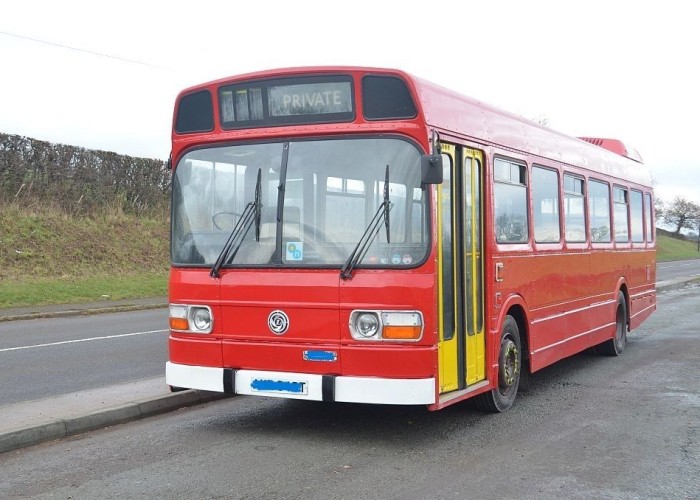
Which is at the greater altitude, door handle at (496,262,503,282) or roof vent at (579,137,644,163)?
roof vent at (579,137,644,163)

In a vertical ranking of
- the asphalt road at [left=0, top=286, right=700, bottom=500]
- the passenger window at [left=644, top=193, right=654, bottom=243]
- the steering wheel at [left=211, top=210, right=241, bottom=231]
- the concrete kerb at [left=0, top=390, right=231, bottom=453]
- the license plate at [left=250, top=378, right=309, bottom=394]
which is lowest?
the asphalt road at [left=0, top=286, right=700, bottom=500]

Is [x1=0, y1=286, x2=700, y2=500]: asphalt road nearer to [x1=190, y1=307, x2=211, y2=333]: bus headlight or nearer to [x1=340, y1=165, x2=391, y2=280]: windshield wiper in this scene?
[x1=190, y1=307, x2=211, y2=333]: bus headlight

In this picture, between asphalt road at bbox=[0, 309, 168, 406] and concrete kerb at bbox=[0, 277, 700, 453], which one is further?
asphalt road at bbox=[0, 309, 168, 406]

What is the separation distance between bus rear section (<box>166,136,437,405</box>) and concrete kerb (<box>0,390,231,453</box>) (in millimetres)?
729

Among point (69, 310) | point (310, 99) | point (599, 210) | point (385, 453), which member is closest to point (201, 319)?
point (385, 453)

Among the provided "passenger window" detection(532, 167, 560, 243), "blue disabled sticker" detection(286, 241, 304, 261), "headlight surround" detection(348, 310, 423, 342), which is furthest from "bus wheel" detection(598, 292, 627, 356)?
"blue disabled sticker" detection(286, 241, 304, 261)

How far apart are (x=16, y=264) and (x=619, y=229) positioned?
17.0 m

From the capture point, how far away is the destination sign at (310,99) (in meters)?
7.08

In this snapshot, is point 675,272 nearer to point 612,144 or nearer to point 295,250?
point 612,144

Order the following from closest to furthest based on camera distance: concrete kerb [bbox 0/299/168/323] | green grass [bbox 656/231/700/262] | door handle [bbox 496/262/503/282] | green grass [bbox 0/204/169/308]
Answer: door handle [bbox 496/262/503/282], concrete kerb [bbox 0/299/168/323], green grass [bbox 0/204/169/308], green grass [bbox 656/231/700/262]

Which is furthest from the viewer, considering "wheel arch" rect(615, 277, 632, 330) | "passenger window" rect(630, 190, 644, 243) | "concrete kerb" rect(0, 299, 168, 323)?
"concrete kerb" rect(0, 299, 168, 323)

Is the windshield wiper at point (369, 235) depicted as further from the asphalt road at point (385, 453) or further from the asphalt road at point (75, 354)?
the asphalt road at point (75, 354)

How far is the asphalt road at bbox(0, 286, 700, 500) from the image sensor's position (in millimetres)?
5793

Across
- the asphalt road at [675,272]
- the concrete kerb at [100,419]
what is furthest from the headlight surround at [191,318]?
the asphalt road at [675,272]
